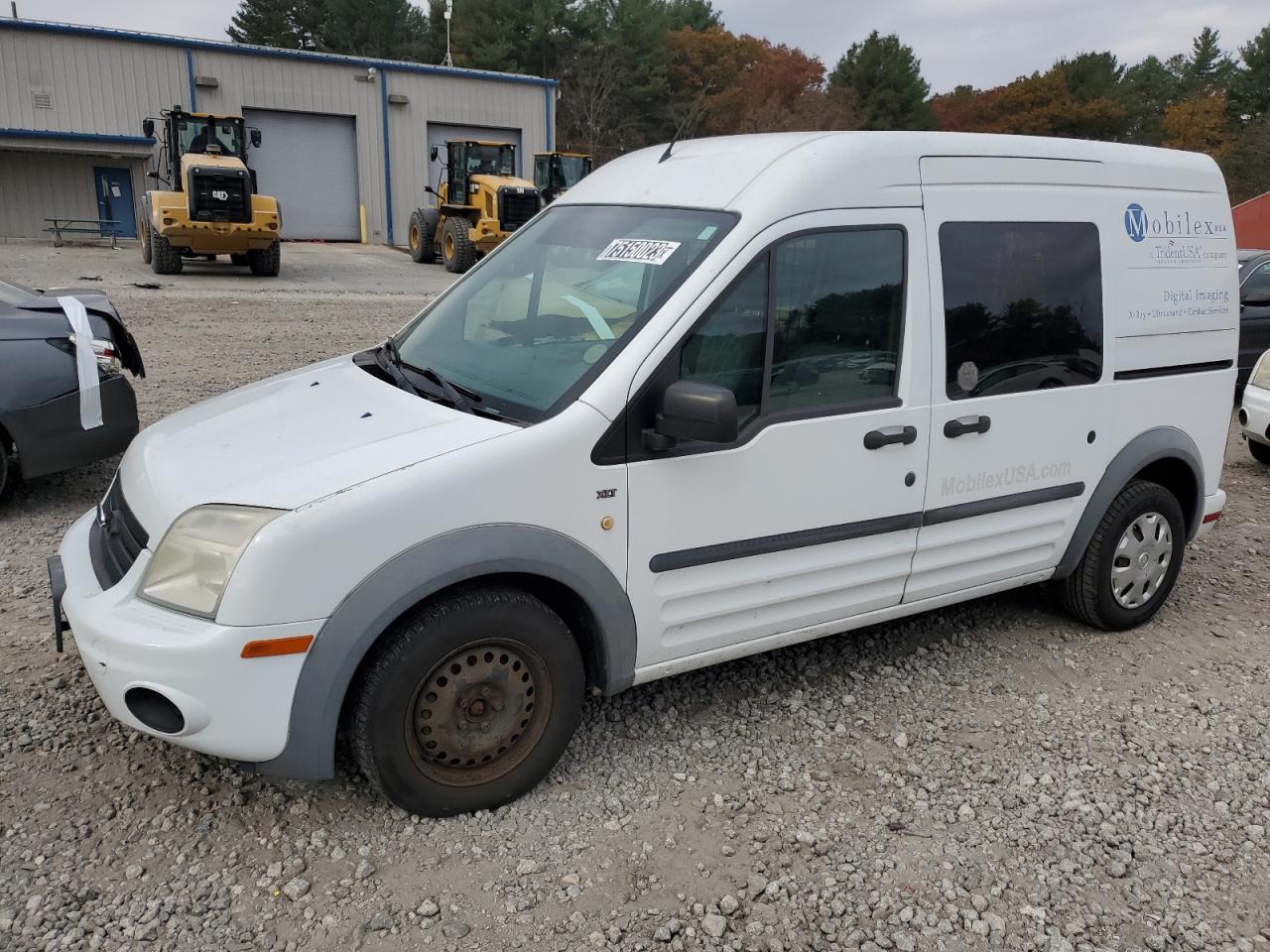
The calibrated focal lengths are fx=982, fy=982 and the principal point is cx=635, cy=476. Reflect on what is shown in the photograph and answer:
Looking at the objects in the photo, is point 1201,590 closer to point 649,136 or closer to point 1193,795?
point 1193,795

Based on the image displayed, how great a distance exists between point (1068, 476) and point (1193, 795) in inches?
51.1

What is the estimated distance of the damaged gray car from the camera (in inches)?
208

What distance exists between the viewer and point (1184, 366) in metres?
4.35

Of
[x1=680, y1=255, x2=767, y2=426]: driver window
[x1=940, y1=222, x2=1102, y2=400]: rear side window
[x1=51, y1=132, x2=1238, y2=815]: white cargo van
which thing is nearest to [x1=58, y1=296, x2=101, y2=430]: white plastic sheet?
[x1=51, y1=132, x2=1238, y2=815]: white cargo van

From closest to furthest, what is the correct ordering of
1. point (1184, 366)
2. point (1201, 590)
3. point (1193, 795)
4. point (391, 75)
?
point (1193, 795)
point (1184, 366)
point (1201, 590)
point (391, 75)

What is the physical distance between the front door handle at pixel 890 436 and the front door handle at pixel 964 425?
17 centimetres

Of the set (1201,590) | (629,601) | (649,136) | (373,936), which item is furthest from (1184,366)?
(649,136)

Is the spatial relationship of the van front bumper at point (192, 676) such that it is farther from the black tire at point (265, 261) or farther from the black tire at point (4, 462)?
the black tire at point (265, 261)

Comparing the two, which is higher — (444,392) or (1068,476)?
(444,392)

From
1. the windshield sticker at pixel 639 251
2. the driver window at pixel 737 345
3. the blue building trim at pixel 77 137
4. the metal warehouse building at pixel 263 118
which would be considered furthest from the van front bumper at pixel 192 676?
the metal warehouse building at pixel 263 118

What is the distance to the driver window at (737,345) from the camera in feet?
10.0

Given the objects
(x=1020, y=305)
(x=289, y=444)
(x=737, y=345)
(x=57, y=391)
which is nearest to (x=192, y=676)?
(x=289, y=444)

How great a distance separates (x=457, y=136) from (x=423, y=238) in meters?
9.43

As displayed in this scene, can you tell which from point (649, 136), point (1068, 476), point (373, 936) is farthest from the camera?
point (649, 136)
